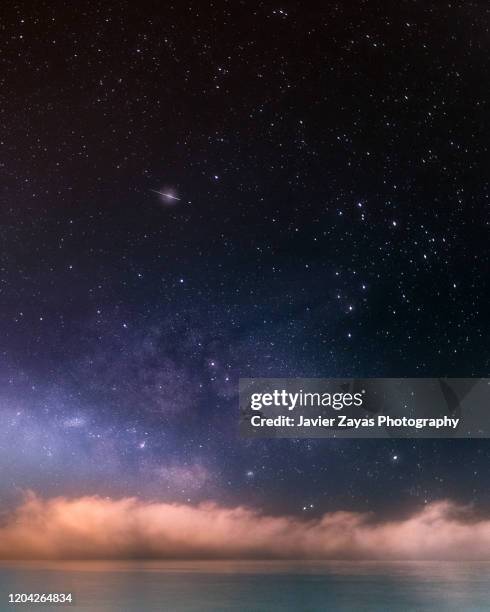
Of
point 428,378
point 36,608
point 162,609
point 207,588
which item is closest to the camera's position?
point 36,608

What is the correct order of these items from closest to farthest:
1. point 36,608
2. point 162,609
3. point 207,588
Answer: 1. point 36,608
2. point 162,609
3. point 207,588

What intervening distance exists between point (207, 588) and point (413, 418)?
29.0 metres

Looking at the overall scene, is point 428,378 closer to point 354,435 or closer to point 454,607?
point 354,435

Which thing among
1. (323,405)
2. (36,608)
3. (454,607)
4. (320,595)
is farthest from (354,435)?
(320,595)

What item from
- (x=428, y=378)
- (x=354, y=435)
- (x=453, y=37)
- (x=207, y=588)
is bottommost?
(x=207, y=588)

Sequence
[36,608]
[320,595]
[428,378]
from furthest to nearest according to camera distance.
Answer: [320,595] < [428,378] < [36,608]

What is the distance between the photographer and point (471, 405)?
23.8 feet

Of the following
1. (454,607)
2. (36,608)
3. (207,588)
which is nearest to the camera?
(36,608)

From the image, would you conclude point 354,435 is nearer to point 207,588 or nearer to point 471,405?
point 471,405

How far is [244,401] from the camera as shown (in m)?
7.39

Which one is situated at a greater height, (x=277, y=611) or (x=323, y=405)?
(x=323, y=405)

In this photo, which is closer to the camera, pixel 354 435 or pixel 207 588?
pixel 354 435

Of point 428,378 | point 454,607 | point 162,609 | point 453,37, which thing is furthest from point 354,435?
point 454,607

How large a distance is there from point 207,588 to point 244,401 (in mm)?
28576
